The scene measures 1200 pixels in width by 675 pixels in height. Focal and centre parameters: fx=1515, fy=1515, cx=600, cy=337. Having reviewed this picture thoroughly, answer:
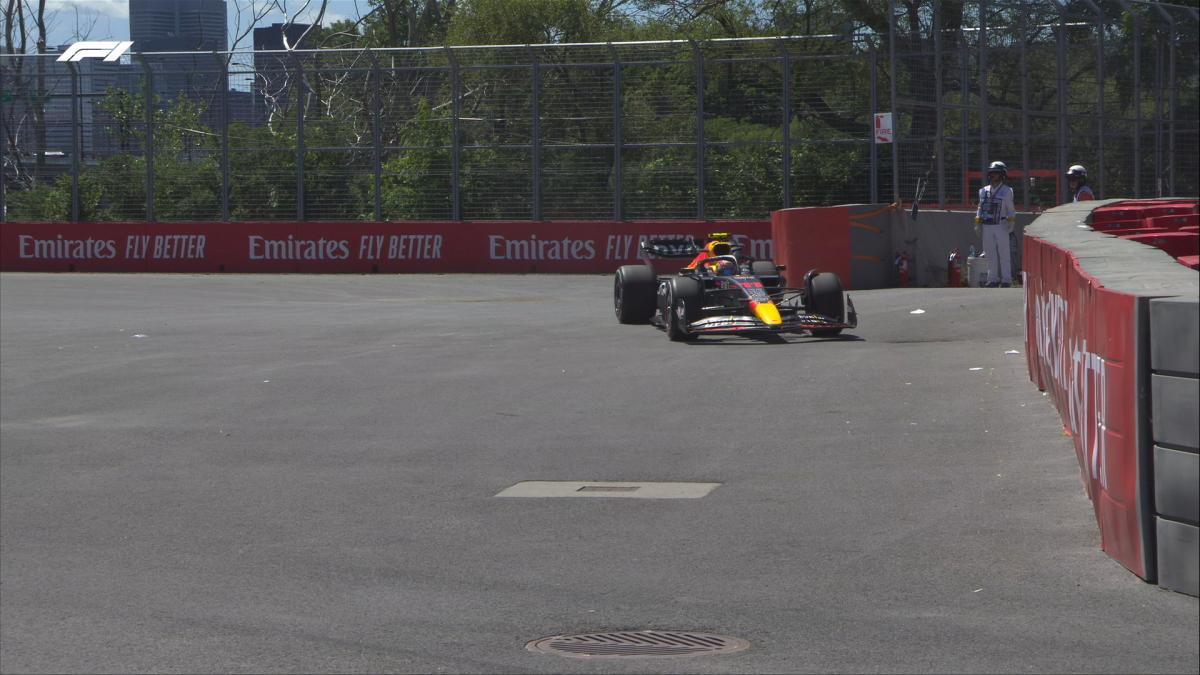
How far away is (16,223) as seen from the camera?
109 feet

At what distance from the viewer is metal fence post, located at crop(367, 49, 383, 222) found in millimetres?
32188

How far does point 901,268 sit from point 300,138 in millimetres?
14962

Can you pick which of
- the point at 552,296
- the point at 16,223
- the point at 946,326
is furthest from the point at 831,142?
the point at 16,223

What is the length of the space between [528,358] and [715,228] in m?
14.5

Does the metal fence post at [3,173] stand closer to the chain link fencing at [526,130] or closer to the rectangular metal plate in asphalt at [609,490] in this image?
the chain link fencing at [526,130]

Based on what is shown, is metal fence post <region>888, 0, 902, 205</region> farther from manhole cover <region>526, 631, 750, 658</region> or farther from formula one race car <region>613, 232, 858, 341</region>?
manhole cover <region>526, 631, 750, 658</region>

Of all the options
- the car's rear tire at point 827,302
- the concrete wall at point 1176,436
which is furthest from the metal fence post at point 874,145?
the concrete wall at point 1176,436

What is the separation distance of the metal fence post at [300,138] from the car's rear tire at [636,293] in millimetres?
16298

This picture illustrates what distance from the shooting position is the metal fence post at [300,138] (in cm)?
3253

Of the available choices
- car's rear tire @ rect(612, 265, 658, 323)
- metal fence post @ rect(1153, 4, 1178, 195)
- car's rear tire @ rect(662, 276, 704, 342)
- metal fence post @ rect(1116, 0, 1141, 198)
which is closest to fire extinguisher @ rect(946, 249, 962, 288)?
metal fence post @ rect(1116, 0, 1141, 198)

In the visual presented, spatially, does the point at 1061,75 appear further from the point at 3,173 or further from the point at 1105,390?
the point at 3,173

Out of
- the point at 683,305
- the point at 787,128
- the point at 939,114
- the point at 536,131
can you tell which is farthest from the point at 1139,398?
the point at 536,131

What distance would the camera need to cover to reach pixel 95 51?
33719mm

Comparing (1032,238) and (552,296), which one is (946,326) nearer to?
(1032,238)
